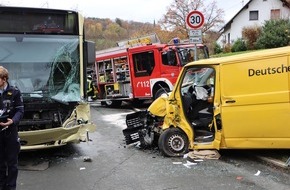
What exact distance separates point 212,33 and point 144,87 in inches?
2013

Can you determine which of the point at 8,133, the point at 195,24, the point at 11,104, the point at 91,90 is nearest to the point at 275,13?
the point at 91,90

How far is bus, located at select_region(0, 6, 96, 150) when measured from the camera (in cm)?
752

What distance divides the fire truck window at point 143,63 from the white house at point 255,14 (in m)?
39.0

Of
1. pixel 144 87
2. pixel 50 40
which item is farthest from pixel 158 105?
pixel 144 87

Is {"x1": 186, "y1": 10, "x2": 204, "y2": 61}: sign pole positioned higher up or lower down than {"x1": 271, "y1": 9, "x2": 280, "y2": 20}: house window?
Answer: lower down

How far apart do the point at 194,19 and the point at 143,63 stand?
610 cm

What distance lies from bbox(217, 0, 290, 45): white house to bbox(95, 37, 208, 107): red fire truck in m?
37.9

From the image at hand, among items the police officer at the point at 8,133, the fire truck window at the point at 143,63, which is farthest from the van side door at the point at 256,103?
the fire truck window at the point at 143,63

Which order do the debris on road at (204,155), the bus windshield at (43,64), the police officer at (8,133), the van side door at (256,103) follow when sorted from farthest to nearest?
the bus windshield at (43,64) → the debris on road at (204,155) → the van side door at (256,103) → the police officer at (8,133)

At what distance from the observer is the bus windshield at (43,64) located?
7.66 m

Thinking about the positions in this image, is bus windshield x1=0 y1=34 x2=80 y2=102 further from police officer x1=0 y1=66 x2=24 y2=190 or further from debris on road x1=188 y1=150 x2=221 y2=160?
debris on road x1=188 y1=150 x2=221 y2=160

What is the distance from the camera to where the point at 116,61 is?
57.6 ft

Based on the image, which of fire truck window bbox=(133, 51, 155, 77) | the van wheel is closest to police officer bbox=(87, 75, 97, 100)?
fire truck window bbox=(133, 51, 155, 77)

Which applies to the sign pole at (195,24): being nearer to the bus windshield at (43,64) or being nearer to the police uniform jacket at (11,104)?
the bus windshield at (43,64)
